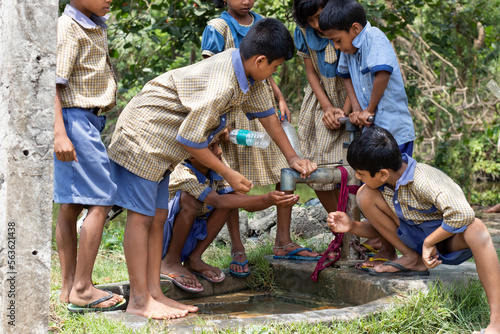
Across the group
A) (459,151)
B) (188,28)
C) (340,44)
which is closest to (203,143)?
(340,44)

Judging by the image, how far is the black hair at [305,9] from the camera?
3658 mm

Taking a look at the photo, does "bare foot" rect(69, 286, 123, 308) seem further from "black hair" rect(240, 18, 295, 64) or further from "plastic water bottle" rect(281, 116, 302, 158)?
"plastic water bottle" rect(281, 116, 302, 158)

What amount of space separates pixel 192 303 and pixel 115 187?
883 mm

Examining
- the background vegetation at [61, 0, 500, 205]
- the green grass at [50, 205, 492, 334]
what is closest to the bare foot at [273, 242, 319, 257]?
the green grass at [50, 205, 492, 334]

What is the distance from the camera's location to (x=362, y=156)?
2965mm

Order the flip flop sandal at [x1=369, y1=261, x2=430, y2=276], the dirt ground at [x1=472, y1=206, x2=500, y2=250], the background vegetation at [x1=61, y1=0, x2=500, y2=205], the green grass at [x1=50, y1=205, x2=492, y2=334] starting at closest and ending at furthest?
the green grass at [x1=50, y1=205, x2=492, y2=334] < the flip flop sandal at [x1=369, y1=261, x2=430, y2=276] < the dirt ground at [x1=472, y1=206, x2=500, y2=250] < the background vegetation at [x1=61, y1=0, x2=500, y2=205]

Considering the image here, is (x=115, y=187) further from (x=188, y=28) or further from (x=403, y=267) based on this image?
(x=188, y=28)

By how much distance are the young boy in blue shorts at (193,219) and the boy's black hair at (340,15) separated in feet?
3.12

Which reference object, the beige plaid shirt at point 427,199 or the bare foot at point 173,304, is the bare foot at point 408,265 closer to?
the beige plaid shirt at point 427,199

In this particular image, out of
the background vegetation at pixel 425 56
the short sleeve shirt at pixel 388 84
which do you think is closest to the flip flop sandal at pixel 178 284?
the short sleeve shirt at pixel 388 84

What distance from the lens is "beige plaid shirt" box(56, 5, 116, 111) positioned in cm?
280

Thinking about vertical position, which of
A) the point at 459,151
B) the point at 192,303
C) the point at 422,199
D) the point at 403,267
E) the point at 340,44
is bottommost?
the point at 459,151

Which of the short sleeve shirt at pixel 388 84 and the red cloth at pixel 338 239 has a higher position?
the short sleeve shirt at pixel 388 84

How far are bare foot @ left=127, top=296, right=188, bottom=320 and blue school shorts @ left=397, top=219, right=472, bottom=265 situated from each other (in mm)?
1201
